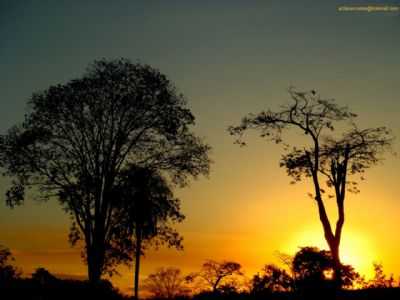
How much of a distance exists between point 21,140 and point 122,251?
34.2 feet

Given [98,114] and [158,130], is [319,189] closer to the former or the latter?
[158,130]

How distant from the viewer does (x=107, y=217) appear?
31438 mm

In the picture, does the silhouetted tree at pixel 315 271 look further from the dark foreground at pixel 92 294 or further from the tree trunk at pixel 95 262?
the tree trunk at pixel 95 262

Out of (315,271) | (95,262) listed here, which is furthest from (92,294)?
(315,271)

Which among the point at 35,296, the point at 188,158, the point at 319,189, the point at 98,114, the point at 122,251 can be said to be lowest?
the point at 35,296

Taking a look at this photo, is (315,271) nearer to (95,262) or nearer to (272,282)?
(272,282)

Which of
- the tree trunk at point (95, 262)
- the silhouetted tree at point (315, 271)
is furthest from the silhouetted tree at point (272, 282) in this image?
the tree trunk at point (95, 262)

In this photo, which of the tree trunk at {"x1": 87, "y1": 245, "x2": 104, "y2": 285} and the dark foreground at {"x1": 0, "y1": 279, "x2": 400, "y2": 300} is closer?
the dark foreground at {"x1": 0, "y1": 279, "x2": 400, "y2": 300}

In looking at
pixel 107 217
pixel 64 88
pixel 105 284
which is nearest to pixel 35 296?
pixel 105 284

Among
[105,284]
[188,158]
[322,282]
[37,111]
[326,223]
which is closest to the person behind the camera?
[322,282]

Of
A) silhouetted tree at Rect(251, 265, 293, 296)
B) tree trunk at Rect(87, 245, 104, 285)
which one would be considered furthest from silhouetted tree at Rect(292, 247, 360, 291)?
tree trunk at Rect(87, 245, 104, 285)

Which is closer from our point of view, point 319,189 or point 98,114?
point 319,189

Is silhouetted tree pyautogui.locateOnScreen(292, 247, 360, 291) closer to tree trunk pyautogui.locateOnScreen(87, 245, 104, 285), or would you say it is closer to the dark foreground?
the dark foreground

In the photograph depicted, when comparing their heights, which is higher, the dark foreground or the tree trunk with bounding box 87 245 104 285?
the tree trunk with bounding box 87 245 104 285
